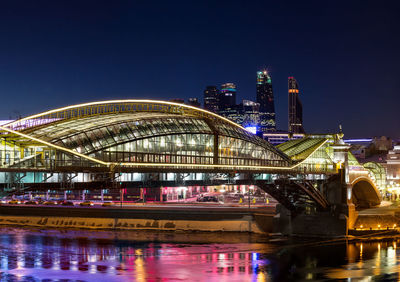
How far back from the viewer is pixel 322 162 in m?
82.8

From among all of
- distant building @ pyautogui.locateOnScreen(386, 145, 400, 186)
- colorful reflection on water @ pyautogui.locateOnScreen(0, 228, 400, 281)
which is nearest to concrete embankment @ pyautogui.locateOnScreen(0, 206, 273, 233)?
colorful reflection on water @ pyautogui.locateOnScreen(0, 228, 400, 281)

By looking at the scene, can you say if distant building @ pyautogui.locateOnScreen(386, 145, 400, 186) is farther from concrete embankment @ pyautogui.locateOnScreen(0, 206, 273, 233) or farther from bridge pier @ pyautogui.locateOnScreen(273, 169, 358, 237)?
concrete embankment @ pyautogui.locateOnScreen(0, 206, 273, 233)

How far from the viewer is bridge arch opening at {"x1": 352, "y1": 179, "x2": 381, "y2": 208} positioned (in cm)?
9850

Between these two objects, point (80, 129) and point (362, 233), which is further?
point (362, 233)

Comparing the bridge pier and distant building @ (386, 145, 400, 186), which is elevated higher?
distant building @ (386, 145, 400, 186)

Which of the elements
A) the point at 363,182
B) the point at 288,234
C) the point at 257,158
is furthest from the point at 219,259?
the point at 363,182

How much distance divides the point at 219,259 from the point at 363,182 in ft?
163

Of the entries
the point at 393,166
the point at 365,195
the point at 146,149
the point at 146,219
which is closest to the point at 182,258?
the point at 146,149

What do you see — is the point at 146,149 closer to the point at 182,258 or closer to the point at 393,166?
the point at 182,258

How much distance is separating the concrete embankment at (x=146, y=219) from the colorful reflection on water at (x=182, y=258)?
2858 mm

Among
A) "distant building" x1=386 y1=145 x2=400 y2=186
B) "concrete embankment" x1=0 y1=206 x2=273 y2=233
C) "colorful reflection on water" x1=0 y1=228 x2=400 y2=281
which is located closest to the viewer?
"colorful reflection on water" x1=0 y1=228 x2=400 y2=281

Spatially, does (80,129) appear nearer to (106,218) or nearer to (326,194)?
(106,218)

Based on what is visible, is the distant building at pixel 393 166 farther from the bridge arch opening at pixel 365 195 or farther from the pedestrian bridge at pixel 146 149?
the pedestrian bridge at pixel 146 149

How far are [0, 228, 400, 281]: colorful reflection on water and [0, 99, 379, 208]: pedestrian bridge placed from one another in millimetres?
6992
